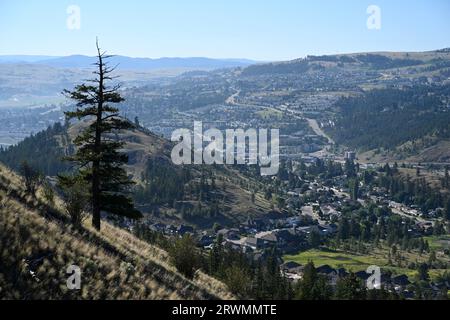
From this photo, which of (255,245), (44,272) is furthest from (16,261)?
(255,245)

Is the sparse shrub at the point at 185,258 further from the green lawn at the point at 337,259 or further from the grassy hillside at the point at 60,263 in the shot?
the green lawn at the point at 337,259

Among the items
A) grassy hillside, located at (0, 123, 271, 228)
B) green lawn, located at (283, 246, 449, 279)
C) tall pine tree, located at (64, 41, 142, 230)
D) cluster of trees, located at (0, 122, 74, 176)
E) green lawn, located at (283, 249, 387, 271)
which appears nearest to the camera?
tall pine tree, located at (64, 41, 142, 230)

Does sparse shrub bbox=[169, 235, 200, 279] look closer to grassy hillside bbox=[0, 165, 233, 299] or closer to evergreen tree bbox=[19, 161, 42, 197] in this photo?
grassy hillside bbox=[0, 165, 233, 299]

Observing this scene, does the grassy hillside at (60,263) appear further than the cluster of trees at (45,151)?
No

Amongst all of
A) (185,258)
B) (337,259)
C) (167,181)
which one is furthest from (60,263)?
(167,181)

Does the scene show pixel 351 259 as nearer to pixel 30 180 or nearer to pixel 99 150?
pixel 99 150

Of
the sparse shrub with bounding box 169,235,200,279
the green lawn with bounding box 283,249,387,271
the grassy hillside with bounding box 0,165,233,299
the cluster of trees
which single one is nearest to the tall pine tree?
the grassy hillside with bounding box 0,165,233,299

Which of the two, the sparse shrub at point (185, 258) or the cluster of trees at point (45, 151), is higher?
the sparse shrub at point (185, 258)

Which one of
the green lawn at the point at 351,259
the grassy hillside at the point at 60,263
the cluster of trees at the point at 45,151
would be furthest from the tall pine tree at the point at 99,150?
the cluster of trees at the point at 45,151

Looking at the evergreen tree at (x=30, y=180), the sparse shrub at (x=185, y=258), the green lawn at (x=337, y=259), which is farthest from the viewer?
the green lawn at (x=337, y=259)
